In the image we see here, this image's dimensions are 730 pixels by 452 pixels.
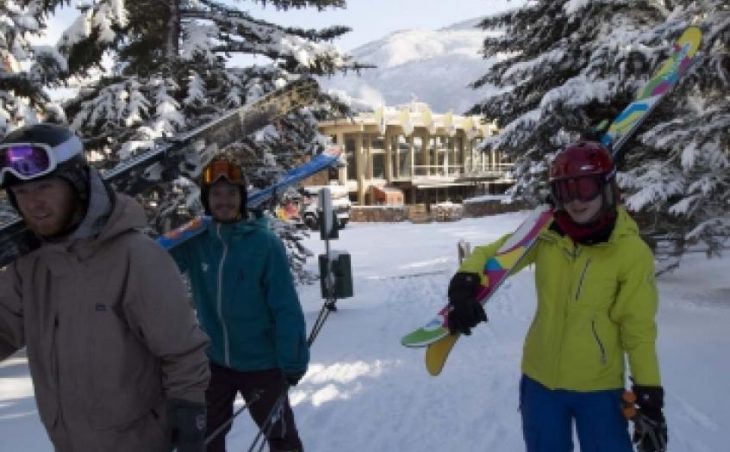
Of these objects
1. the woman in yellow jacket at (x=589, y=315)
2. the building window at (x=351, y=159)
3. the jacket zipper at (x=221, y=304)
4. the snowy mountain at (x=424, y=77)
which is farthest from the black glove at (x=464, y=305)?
the snowy mountain at (x=424, y=77)

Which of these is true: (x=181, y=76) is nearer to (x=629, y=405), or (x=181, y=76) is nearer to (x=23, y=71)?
(x=23, y=71)

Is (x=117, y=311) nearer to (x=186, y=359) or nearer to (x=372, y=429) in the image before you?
(x=186, y=359)

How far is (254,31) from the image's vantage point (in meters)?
10.6

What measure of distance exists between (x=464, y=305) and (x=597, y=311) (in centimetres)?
63

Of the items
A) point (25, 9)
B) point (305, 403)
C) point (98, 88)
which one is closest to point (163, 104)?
point (98, 88)

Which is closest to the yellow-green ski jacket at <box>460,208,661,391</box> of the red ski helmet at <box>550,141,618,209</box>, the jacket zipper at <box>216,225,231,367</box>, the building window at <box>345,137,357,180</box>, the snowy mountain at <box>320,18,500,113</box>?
the red ski helmet at <box>550,141,618,209</box>

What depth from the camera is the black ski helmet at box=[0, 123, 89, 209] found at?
1869 mm

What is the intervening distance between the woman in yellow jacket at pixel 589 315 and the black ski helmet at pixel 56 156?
170 centimetres

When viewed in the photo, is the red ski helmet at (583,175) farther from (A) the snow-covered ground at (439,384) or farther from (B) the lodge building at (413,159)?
(B) the lodge building at (413,159)

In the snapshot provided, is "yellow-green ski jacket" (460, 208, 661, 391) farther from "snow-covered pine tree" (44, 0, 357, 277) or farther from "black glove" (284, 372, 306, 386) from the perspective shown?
"snow-covered pine tree" (44, 0, 357, 277)

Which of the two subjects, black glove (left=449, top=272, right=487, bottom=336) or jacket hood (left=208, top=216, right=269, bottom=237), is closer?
black glove (left=449, top=272, right=487, bottom=336)

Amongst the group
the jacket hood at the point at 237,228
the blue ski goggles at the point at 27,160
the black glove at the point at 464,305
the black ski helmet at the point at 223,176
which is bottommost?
the black glove at the point at 464,305

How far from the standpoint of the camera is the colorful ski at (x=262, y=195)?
3.57m

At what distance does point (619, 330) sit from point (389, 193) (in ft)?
128
